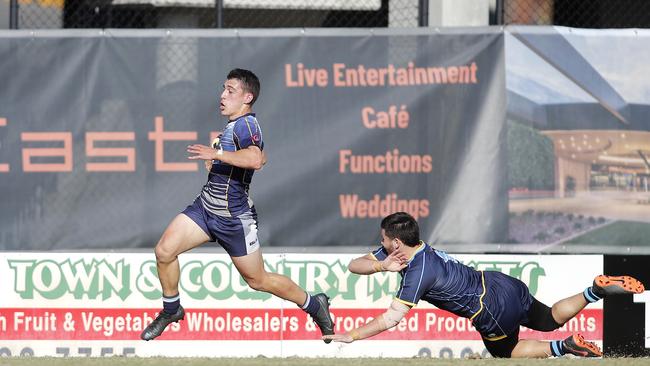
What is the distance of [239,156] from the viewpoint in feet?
27.7

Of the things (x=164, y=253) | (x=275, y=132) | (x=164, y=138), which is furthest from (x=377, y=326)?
(x=164, y=138)

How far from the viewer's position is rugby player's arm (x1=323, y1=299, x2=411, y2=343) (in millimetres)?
8219

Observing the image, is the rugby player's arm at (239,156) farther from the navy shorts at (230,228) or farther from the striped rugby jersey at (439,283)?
Answer: the striped rugby jersey at (439,283)

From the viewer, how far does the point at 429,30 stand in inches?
435

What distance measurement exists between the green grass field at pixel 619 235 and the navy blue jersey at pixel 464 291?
6.89 feet

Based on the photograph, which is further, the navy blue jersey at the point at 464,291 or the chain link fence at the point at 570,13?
the chain link fence at the point at 570,13

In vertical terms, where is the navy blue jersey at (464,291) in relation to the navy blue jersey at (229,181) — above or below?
below

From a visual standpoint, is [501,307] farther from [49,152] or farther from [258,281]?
[49,152]

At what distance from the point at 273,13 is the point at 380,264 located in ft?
16.0

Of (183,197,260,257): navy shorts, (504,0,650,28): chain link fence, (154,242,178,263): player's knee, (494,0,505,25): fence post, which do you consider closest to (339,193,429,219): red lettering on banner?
(494,0,505,25): fence post

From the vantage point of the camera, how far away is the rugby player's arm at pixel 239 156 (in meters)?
8.20

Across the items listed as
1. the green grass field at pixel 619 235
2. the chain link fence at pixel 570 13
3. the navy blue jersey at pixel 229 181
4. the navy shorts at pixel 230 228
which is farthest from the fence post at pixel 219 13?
the green grass field at pixel 619 235

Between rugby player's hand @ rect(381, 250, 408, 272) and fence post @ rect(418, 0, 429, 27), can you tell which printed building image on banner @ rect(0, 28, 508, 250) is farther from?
rugby player's hand @ rect(381, 250, 408, 272)

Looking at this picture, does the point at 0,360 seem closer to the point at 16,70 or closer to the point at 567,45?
the point at 16,70
